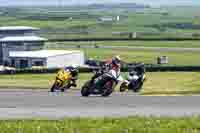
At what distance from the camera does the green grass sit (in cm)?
1015

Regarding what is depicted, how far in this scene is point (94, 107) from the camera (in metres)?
14.7

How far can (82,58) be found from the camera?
250 ft

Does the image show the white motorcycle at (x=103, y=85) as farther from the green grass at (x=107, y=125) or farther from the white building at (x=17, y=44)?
the white building at (x=17, y=44)

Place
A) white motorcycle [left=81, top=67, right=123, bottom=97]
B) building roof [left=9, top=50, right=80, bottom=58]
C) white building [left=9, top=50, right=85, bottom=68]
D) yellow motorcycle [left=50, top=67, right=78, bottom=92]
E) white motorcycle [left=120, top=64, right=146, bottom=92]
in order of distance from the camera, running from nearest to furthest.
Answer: white motorcycle [left=81, top=67, right=123, bottom=97] < yellow motorcycle [left=50, top=67, right=78, bottom=92] < white motorcycle [left=120, top=64, right=146, bottom=92] < white building [left=9, top=50, right=85, bottom=68] < building roof [left=9, top=50, right=80, bottom=58]

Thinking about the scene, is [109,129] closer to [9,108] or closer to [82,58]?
[9,108]

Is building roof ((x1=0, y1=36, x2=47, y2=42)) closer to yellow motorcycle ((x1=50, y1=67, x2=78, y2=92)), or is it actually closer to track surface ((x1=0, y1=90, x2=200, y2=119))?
yellow motorcycle ((x1=50, y1=67, x2=78, y2=92))

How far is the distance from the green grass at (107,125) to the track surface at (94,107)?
159 cm

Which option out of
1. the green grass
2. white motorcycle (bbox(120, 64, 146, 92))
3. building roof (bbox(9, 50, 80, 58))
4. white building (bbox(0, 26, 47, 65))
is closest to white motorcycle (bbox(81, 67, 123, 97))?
white motorcycle (bbox(120, 64, 146, 92))


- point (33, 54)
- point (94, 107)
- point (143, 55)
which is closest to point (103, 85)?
point (94, 107)

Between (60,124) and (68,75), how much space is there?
47.9 feet

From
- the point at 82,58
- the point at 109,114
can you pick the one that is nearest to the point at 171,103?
the point at 109,114

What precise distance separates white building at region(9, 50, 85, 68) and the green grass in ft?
193

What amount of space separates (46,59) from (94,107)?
2240 inches

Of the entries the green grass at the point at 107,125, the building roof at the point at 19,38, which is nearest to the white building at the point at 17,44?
the building roof at the point at 19,38
